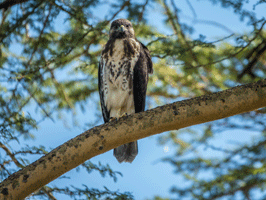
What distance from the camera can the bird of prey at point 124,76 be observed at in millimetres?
3723

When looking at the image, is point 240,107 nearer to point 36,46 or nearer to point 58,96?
point 36,46

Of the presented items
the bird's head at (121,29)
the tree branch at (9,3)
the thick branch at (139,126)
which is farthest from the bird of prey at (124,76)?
the tree branch at (9,3)

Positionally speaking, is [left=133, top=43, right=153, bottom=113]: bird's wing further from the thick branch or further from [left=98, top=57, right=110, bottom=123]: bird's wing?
the thick branch

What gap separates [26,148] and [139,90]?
4.54ft

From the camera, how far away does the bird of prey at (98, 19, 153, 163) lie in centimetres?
372

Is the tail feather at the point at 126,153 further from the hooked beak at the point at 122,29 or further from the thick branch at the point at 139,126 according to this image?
the hooked beak at the point at 122,29

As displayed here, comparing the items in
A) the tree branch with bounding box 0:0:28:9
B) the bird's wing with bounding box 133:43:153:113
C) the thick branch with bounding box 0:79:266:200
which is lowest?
the thick branch with bounding box 0:79:266:200

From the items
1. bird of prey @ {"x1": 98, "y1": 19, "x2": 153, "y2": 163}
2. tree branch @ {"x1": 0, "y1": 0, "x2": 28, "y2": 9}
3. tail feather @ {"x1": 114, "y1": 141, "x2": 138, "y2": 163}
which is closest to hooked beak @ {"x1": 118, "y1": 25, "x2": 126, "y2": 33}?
bird of prey @ {"x1": 98, "y1": 19, "x2": 153, "y2": 163}

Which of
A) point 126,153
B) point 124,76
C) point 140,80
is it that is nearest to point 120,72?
point 124,76

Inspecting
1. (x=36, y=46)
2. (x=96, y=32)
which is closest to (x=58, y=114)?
(x=36, y=46)

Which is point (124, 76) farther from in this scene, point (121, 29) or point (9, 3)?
point (9, 3)

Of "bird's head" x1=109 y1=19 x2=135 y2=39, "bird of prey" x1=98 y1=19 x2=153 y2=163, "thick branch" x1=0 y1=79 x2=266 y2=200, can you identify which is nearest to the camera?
"thick branch" x1=0 y1=79 x2=266 y2=200

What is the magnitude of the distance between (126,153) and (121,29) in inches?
58.9

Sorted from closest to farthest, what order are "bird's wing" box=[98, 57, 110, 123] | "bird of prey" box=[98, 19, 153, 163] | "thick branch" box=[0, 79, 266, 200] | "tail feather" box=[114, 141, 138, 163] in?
"thick branch" box=[0, 79, 266, 200], "tail feather" box=[114, 141, 138, 163], "bird of prey" box=[98, 19, 153, 163], "bird's wing" box=[98, 57, 110, 123]
